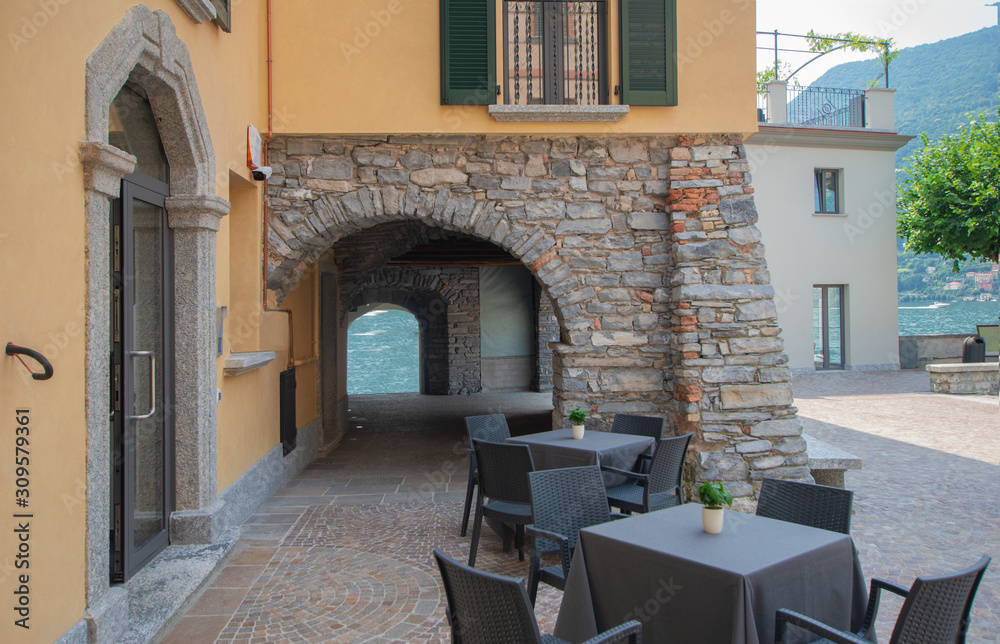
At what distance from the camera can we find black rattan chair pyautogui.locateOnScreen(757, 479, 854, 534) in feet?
9.36

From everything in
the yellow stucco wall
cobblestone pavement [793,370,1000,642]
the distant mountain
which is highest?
the distant mountain

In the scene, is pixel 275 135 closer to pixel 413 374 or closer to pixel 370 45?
pixel 370 45

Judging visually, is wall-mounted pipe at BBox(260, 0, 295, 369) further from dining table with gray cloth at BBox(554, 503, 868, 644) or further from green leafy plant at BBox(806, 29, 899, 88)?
green leafy plant at BBox(806, 29, 899, 88)

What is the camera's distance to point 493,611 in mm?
2002

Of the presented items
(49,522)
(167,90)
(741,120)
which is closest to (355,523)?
(49,522)

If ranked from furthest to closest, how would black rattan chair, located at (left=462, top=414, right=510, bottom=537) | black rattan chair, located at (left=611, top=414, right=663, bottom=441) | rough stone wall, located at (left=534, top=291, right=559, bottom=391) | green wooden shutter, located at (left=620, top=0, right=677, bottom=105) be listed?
→ 1. rough stone wall, located at (left=534, top=291, right=559, bottom=391)
2. green wooden shutter, located at (left=620, top=0, right=677, bottom=105)
3. black rattan chair, located at (left=611, top=414, right=663, bottom=441)
4. black rattan chair, located at (left=462, top=414, right=510, bottom=537)

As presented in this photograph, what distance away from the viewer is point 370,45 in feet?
19.2

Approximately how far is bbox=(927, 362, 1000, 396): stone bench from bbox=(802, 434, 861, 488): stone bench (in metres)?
8.11

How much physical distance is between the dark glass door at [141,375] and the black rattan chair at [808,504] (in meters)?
3.05

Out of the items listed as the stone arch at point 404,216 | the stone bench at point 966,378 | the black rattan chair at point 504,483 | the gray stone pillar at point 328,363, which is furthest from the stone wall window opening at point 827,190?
the black rattan chair at point 504,483

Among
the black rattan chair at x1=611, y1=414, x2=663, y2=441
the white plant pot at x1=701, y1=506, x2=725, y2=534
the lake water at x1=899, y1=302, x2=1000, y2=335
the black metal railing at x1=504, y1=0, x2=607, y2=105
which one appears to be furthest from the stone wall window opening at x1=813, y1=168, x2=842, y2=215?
the lake water at x1=899, y1=302, x2=1000, y2=335

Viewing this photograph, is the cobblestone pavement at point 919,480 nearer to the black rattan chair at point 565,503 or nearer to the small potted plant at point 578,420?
the black rattan chair at point 565,503

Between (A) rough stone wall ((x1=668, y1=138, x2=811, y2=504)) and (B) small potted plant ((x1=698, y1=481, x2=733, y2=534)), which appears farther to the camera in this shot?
(A) rough stone wall ((x1=668, y1=138, x2=811, y2=504))

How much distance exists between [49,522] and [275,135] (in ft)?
13.6
